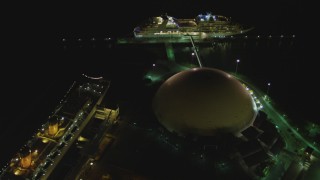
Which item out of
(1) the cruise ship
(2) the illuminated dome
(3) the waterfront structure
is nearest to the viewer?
(3) the waterfront structure

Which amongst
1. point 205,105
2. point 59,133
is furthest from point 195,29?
point 59,133

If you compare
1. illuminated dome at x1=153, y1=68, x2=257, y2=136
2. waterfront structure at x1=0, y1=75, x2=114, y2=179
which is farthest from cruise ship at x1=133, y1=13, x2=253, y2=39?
illuminated dome at x1=153, y1=68, x2=257, y2=136

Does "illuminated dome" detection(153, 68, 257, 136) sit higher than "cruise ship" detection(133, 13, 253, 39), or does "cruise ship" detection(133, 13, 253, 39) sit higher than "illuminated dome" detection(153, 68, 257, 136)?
"cruise ship" detection(133, 13, 253, 39)

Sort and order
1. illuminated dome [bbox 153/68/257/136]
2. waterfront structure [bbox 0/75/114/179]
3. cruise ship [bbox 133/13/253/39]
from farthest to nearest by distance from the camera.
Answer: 1. cruise ship [bbox 133/13/253/39]
2. illuminated dome [bbox 153/68/257/136]
3. waterfront structure [bbox 0/75/114/179]

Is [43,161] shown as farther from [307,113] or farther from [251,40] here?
[251,40]

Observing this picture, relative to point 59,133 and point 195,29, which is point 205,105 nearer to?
point 59,133

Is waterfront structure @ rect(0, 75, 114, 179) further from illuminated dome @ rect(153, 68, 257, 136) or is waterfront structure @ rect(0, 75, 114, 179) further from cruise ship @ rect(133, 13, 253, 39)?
cruise ship @ rect(133, 13, 253, 39)

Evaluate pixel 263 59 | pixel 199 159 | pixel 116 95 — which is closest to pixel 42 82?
pixel 116 95

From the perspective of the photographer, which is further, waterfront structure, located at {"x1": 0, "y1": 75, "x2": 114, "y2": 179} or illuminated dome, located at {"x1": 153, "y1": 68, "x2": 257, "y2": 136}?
illuminated dome, located at {"x1": 153, "y1": 68, "x2": 257, "y2": 136}
